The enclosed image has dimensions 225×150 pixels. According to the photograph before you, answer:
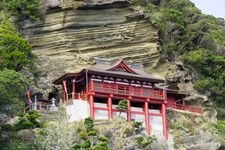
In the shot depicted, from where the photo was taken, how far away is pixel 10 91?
41062 mm

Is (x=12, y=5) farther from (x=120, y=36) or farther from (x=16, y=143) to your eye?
(x=16, y=143)

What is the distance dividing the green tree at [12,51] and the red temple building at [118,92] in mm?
3595

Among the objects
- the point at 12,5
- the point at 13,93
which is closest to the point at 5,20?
the point at 12,5

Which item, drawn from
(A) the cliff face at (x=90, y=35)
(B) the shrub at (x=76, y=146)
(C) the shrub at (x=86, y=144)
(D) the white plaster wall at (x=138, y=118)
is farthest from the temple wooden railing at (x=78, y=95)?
(B) the shrub at (x=76, y=146)

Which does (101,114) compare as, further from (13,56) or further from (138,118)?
(13,56)

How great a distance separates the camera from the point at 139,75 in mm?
52000

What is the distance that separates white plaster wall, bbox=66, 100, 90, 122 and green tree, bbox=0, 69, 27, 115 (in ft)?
18.3

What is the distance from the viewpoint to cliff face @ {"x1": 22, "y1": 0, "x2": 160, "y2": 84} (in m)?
59.6

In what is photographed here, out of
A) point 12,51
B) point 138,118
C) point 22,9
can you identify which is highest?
point 22,9

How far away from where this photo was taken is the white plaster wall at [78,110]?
47.7 meters

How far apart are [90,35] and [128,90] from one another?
1152 centimetres

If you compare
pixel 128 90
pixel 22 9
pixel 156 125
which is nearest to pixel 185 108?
pixel 156 125

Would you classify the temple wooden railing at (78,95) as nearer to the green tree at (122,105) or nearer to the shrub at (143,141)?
the green tree at (122,105)

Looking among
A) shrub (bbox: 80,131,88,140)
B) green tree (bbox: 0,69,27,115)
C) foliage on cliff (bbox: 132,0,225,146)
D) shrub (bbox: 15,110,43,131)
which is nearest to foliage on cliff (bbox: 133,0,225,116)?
foliage on cliff (bbox: 132,0,225,146)
